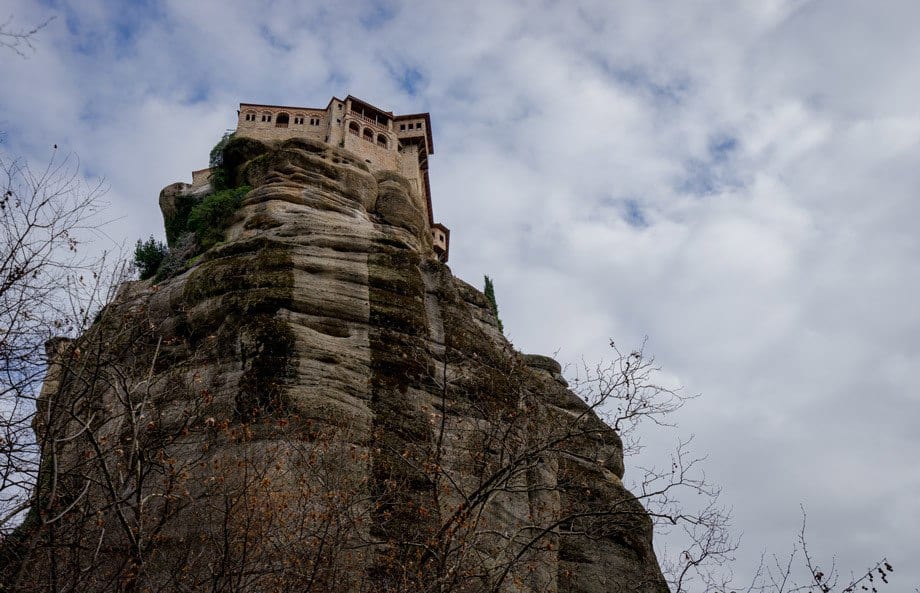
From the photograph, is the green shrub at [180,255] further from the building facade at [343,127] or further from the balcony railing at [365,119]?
the balcony railing at [365,119]

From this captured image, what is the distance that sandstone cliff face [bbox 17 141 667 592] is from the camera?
10.6m

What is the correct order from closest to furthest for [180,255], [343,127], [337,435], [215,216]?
[337,435]
[215,216]
[180,255]
[343,127]

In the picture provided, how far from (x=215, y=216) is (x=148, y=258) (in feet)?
17.5

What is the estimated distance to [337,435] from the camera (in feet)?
46.5

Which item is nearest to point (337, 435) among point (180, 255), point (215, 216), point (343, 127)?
point (215, 216)

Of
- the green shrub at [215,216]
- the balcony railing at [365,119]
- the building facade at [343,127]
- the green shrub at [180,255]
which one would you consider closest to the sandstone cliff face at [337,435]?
the green shrub at [180,255]

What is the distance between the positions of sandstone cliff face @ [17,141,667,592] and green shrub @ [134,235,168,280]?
5.09 m

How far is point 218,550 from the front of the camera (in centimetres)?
921

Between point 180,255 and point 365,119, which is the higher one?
point 365,119

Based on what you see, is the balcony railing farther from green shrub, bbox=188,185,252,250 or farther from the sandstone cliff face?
the sandstone cliff face

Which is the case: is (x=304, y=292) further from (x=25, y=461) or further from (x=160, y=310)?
(x=25, y=461)

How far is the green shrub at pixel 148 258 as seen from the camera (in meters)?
27.7

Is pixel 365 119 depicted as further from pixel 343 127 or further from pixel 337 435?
pixel 337 435

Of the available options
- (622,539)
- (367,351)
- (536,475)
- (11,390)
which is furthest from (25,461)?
(622,539)
